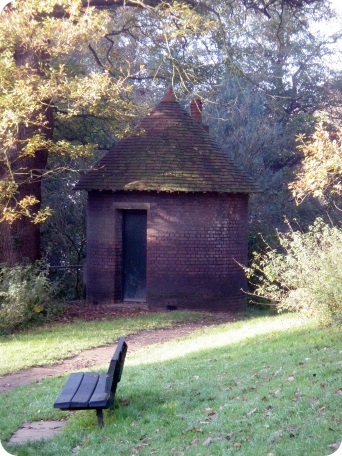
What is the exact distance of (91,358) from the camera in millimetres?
12961

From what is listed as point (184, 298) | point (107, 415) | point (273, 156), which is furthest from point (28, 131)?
point (273, 156)

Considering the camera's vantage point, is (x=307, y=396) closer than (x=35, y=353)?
Yes

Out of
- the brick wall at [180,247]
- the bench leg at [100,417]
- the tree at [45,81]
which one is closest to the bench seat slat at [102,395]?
the bench leg at [100,417]

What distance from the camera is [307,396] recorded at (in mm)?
7711

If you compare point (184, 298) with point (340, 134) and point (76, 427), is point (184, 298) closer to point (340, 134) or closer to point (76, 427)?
point (340, 134)

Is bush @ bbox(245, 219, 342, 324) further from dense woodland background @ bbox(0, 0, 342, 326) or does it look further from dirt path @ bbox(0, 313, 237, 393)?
dirt path @ bbox(0, 313, 237, 393)

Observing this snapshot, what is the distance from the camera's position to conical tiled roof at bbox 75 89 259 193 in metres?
19.7

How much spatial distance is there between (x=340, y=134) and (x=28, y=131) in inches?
360

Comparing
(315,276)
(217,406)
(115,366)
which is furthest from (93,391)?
(315,276)

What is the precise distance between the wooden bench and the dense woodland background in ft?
14.4

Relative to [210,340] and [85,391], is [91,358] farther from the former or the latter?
[85,391]

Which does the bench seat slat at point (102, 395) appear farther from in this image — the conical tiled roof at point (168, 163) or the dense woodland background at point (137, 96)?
the conical tiled roof at point (168, 163)

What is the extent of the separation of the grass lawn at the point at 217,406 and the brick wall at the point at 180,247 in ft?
25.4

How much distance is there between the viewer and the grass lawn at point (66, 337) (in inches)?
506
